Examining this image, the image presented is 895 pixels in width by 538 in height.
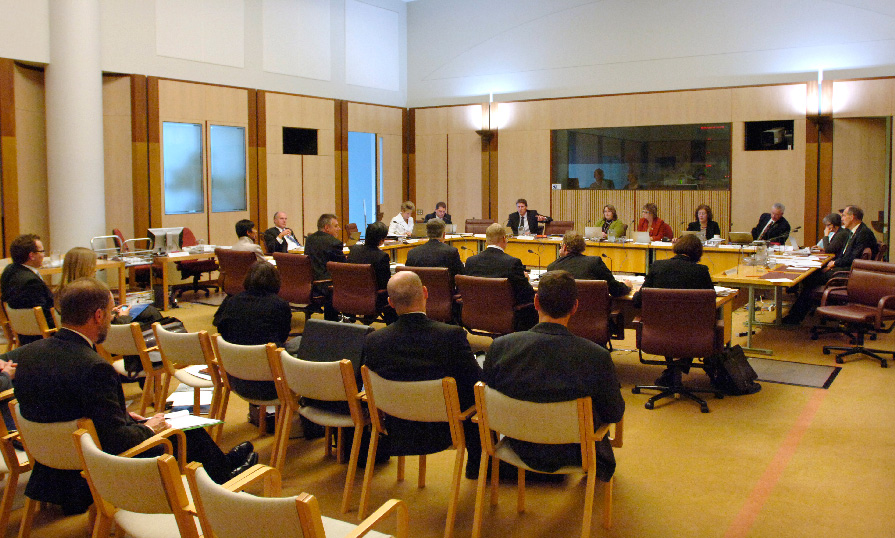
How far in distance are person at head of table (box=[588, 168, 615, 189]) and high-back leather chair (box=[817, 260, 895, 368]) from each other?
608 cm

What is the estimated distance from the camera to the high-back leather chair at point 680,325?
5.20 metres

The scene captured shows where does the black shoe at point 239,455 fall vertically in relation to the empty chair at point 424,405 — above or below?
below

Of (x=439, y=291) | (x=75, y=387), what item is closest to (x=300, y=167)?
(x=439, y=291)

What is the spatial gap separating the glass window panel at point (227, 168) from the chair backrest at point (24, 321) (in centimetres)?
624

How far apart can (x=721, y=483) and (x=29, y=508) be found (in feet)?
11.1

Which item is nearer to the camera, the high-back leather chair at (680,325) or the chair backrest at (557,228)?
the high-back leather chair at (680,325)

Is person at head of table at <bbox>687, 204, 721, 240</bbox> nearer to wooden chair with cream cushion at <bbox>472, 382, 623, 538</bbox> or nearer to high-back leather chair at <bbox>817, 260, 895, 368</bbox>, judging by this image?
high-back leather chair at <bbox>817, 260, 895, 368</bbox>

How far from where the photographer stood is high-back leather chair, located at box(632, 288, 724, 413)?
205 inches

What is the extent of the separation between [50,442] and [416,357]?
1566 millimetres

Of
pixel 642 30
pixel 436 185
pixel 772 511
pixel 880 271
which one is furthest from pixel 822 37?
pixel 772 511

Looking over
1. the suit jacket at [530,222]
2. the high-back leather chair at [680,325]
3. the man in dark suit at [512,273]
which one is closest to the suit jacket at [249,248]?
the man in dark suit at [512,273]

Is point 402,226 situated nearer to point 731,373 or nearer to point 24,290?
point 24,290

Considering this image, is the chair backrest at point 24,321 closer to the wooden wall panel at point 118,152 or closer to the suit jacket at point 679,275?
the suit jacket at point 679,275

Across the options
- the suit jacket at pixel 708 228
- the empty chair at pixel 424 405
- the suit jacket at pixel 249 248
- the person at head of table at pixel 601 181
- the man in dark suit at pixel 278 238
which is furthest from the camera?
the person at head of table at pixel 601 181
